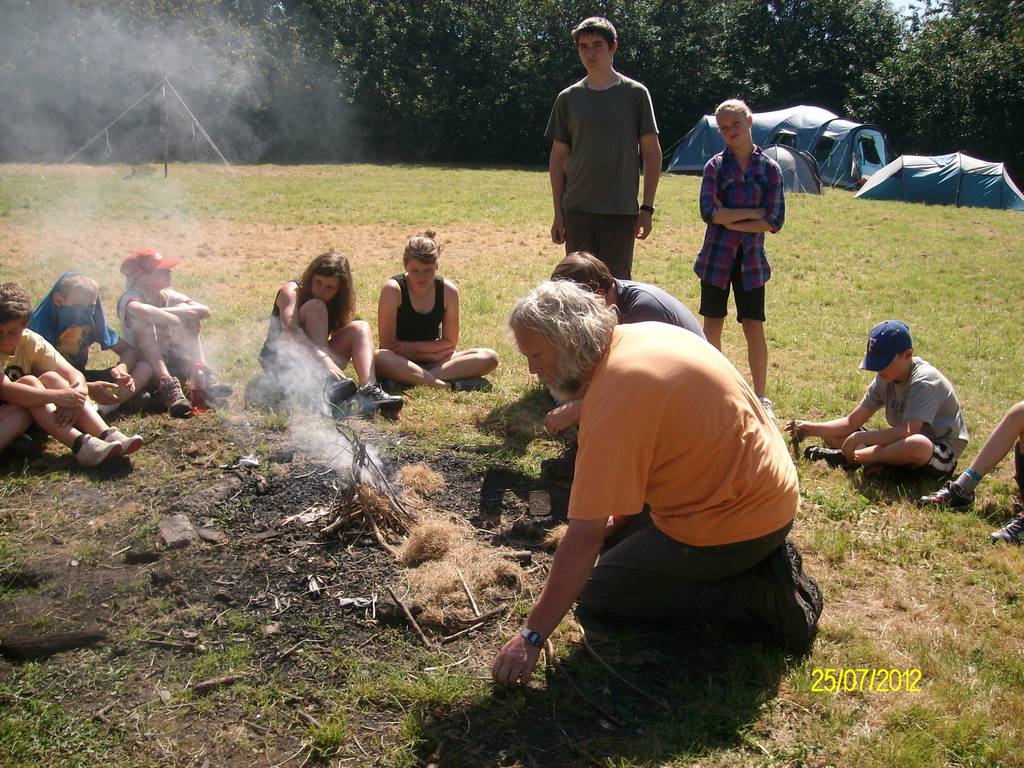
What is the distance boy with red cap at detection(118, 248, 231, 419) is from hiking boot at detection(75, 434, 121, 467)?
795 mm

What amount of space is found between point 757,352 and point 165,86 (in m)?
14.5

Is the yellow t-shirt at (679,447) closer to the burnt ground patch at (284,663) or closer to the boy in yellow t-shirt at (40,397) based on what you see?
the burnt ground patch at (284,663)

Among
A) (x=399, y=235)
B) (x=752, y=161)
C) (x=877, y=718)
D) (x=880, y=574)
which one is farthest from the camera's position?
(x=399, y=235)

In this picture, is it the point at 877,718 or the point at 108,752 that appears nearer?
the point at 108,752

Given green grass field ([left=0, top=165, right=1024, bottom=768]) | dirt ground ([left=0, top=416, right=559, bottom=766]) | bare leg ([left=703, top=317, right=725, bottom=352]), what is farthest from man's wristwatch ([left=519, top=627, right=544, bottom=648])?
bare leg ([left=703, top=317, right=725, bottom=352])

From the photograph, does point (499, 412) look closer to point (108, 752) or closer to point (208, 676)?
point (208, 676)

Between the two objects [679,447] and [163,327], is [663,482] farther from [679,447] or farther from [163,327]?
[163,327]

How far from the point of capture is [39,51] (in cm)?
1352

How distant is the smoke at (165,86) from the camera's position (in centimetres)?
1395

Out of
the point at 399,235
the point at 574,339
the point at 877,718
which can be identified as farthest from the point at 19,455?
the point at 399,235

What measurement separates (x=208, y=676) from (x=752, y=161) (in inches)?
159

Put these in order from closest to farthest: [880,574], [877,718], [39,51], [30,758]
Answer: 1. [30,758]
2. [877,718]
3. [880,574]
4. [39,51]

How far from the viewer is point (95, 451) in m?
4.04

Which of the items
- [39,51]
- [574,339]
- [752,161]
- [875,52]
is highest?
[875,52]
